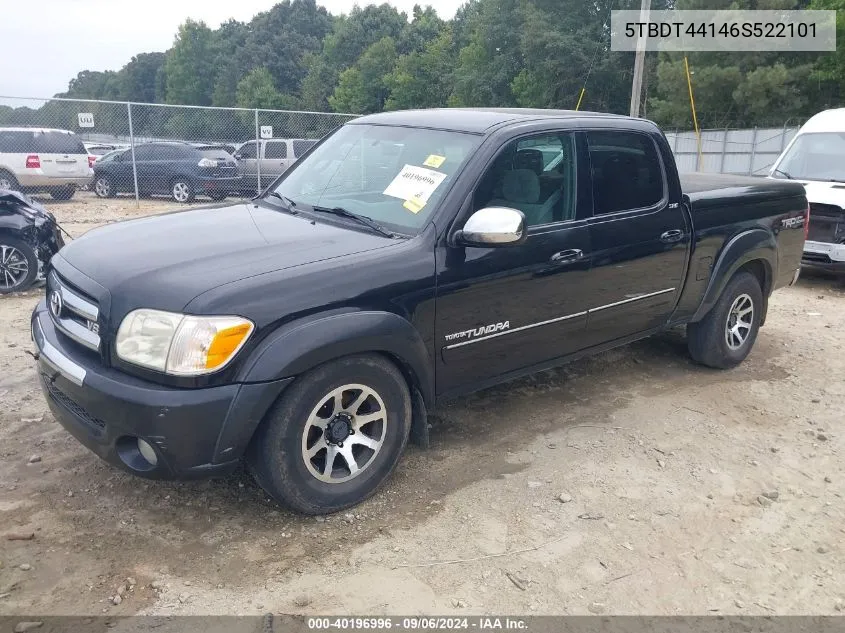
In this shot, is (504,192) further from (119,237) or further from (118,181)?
(118,181)

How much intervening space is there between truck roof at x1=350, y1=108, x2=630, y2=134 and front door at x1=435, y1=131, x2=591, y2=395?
18 centimetres

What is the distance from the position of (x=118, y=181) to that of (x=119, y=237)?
48.4 feet

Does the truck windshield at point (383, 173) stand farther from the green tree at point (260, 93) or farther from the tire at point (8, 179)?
the green tree at point (260, 93)

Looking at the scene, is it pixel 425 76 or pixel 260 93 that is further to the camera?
pixel 260 93

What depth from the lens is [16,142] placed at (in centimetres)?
1470

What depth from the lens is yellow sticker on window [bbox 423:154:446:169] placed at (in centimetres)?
379

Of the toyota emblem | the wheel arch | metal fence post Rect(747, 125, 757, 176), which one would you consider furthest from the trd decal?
metal fence post Rect(747, 125, 757, 176)

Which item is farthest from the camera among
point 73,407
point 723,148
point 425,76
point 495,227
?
point 425,76

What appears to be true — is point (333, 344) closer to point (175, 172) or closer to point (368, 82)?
point (175, 172)

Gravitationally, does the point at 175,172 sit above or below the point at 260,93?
below

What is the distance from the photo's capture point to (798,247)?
232 inches

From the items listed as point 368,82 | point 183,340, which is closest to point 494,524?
point 183,340

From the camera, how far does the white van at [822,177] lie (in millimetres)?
8422

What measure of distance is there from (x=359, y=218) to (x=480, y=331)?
0.87 metres
